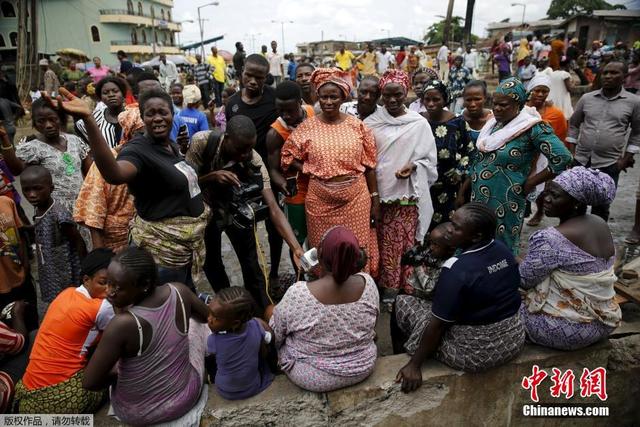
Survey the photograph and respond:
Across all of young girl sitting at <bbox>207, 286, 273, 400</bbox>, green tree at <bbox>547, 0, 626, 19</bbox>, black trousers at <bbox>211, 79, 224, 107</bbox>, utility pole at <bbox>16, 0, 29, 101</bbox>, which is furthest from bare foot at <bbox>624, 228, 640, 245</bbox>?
green tree at <bbox>547, 0, 626, 19</bbox>

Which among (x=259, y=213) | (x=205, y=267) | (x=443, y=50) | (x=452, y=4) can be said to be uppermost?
(x=452, y=4)

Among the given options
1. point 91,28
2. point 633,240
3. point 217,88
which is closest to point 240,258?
point 633,240

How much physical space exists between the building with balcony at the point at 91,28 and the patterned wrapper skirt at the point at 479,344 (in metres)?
37.4

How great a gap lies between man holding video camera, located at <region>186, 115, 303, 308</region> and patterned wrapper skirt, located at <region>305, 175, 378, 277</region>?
0.87 ft

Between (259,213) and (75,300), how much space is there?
119 cm

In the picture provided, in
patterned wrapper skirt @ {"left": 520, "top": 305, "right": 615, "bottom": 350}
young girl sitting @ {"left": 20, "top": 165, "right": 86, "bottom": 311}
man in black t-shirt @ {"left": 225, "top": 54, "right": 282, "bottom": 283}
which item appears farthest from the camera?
man in black t-shirt @ {"left": 225, "top": 54, "right": 282, "bottom": 283}

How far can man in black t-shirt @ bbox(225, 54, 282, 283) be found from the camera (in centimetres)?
345

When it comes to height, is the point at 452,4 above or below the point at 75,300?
above

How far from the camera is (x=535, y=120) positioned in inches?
113

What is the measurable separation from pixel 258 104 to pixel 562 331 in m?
2.81

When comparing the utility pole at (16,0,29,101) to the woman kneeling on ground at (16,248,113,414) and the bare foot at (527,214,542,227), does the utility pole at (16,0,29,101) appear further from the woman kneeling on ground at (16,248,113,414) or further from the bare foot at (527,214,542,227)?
the bare foot at (527,214,542,227)

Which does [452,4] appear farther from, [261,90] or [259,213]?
[259,213]

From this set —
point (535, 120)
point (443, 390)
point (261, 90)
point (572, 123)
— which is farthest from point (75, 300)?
point (572, 123)

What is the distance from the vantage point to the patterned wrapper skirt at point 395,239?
10.6 feet
